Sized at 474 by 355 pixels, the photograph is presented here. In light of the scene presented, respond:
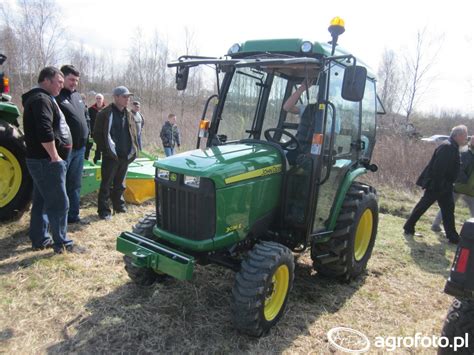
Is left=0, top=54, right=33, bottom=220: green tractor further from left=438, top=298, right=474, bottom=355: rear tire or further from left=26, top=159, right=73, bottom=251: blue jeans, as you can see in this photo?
left=438, top=298, right=474, bottom=355: rear tire

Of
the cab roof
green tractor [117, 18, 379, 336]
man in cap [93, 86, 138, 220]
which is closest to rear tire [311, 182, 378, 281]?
green tractor [117, 18, 379, 336]

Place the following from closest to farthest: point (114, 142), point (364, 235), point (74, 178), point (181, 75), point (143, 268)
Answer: point (143, 268) → point (181, 75) → point (364, 235) → point (74, 178) → point (114, 142)

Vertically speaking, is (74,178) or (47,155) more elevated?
(47,155)

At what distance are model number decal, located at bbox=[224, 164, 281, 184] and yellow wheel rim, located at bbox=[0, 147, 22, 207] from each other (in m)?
3.19

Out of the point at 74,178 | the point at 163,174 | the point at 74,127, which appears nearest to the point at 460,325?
the point at 163,174

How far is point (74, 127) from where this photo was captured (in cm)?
462

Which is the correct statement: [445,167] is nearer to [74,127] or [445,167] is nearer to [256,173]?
[256,173]

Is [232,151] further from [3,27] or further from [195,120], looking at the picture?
[3,27]

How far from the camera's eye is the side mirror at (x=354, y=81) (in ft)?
9.74

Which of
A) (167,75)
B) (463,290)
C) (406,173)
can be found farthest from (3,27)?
(463,290)

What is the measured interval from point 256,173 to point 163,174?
2.59 ft

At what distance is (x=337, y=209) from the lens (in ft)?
12.7

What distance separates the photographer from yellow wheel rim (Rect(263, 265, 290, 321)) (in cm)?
302

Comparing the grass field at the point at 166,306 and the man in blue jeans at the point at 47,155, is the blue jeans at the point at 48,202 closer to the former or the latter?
the man in blue jeans at the point at 47,155
